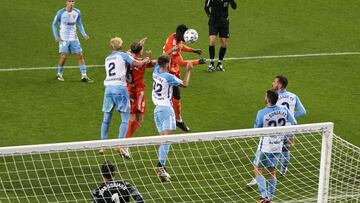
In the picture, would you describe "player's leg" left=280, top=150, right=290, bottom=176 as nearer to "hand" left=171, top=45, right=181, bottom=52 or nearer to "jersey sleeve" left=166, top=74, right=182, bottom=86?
"jersey sleeve" left=166, top=74, right=182, bottom=86

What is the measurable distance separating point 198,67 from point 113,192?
9849 millimetres

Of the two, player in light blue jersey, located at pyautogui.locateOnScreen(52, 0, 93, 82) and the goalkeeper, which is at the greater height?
player in light blue jersey, located at pyautogui.locateOnScreen(52, 0, 93, 82)

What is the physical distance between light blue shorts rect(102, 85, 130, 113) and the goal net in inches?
29.5

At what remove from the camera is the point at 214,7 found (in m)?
22.1

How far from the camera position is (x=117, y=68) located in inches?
664

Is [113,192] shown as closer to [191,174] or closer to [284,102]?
[191,174]


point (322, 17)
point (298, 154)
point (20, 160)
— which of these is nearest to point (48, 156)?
point (20, 160)

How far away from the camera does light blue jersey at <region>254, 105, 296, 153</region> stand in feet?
48.5

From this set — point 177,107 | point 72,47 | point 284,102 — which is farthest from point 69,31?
point 284,102

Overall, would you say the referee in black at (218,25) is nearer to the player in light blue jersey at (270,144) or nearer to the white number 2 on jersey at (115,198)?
the player in light blue jersey at (270,144)

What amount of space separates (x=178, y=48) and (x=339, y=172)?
4.24 m

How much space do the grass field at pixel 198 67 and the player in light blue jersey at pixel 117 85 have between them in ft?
3.60

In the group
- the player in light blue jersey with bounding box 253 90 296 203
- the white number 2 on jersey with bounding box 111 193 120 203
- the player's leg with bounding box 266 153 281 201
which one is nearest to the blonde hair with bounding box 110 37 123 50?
the player in light blue jersey with bounding box 253 90 296 203

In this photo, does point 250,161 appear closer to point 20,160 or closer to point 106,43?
point 20,160
